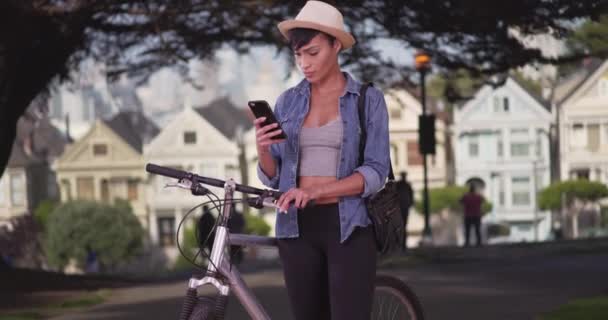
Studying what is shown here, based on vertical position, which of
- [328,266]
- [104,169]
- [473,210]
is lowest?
[473,210]

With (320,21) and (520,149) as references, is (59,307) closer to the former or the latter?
(320,21)

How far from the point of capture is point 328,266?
5.83 metres

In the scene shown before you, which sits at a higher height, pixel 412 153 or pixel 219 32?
pixel 219 32

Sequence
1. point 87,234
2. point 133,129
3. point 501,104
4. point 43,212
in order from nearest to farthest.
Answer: point 87,234 < point 501,104 < point 43,212 < point 133,129

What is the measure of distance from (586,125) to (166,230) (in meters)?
27.6

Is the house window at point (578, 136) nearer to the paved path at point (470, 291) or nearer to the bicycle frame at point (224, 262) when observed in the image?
the paved path at point (470, 291)

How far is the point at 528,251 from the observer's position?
24375 mm

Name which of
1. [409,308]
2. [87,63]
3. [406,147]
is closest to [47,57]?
[87,63]

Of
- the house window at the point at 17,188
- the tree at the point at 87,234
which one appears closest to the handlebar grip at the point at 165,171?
the tree at the point at 87,234

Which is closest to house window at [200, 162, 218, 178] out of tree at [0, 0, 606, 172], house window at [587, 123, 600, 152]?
house window at [587, 123, 600, 152]

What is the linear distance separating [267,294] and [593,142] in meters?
72.8

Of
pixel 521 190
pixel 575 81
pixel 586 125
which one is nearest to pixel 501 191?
pixel 521 190

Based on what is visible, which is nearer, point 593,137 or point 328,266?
point 328,266

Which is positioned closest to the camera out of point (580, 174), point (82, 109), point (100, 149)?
point (580, 174)
